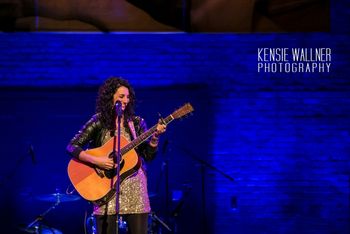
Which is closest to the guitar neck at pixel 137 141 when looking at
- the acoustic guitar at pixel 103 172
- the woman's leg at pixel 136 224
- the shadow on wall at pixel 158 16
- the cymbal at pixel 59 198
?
the acoustic guitar at pixel 103 172

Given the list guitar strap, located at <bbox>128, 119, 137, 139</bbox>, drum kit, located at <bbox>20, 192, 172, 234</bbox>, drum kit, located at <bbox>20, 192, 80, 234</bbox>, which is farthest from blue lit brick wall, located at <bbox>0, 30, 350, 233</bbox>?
guitar strap, located at <bbox>128, 119, 137, 139</bbox>

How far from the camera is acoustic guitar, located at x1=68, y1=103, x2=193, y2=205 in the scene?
512 cm

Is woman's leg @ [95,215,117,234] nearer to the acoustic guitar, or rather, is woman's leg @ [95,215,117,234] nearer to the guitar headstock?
the acoustic guitar

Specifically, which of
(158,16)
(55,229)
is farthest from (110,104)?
(158,16)

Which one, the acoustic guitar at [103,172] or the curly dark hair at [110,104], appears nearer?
the acoustic guitar at [103,172]

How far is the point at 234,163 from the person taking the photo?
8430 millimetres

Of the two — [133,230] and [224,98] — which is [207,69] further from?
[133,230]

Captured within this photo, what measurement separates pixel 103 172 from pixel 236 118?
3624 mm

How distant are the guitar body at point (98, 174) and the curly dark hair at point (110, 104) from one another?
0.60 feet

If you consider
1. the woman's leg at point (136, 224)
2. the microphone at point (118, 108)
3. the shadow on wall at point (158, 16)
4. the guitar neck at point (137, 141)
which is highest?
the shadow on wall at point (158, 16)

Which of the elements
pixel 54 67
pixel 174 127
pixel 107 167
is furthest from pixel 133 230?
pixel 54 67

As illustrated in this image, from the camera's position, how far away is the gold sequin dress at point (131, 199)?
5.00 m

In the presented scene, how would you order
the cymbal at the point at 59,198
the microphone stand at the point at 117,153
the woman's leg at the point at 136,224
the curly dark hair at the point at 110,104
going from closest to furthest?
the microphone stand at the point at 117,153
the woman's leg at the point at 136,224
the curly dark hair at the point at 110,104
the cymbal at the point at 59,198

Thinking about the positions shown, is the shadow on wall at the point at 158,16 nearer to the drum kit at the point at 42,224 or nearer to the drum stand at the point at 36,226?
the drum kit at the point at 42,224
